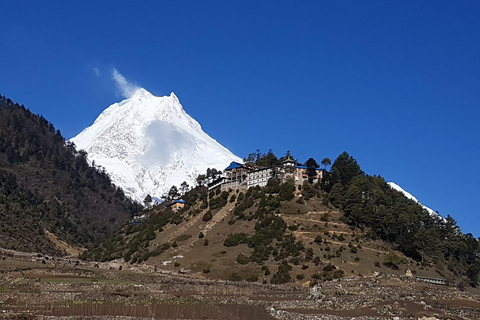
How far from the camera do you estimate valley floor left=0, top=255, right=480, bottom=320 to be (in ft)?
121

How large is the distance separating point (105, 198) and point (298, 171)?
115m

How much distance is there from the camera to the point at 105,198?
198 m

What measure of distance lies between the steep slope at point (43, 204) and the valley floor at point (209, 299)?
5257 centimetres

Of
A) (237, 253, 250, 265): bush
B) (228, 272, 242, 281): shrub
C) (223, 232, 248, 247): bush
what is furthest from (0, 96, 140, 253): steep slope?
(228, 272, 242, 281): shrub

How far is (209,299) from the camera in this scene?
Result: 153ft

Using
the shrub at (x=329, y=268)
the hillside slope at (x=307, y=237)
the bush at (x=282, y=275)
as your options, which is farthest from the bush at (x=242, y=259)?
the shrub at (x=329, y=268)

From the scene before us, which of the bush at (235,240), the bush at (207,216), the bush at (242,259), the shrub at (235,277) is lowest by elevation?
the shrub at (235,277)

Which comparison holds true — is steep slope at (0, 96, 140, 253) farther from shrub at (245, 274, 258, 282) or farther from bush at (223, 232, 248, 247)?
shrub at (245, 274, 258, 282)

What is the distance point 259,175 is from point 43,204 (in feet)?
237

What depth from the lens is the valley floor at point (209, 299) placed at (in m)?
37.0

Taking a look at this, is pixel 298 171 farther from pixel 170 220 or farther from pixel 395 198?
pixel 170 220

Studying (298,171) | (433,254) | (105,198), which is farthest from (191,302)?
(105,198)

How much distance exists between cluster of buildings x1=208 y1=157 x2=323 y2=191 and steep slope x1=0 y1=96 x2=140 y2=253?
142 ft

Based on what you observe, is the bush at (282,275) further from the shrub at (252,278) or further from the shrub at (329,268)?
the shrub at (329,268)
